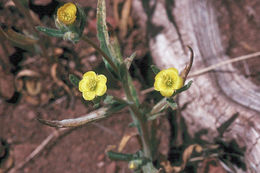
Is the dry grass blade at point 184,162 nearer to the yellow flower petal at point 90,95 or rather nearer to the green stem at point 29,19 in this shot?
the yellow flower petal at point 90,95

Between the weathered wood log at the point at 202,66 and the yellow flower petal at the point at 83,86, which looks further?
the weathered wood log at the point at 202,66

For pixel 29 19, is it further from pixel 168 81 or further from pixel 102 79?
pixel 168 81

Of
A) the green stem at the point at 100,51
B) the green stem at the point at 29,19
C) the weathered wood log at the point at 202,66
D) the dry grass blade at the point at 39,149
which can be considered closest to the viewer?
the green stem at the point at 100,51

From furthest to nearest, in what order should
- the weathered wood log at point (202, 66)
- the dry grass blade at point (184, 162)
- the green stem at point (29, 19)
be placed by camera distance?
1. the green stem at point (29, 19)
2. the dry grass blade at point (184, 162)
3. the weathered wood log at point (202, 66)

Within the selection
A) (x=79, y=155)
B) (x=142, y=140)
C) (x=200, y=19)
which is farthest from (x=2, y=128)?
(x=200, y=19)

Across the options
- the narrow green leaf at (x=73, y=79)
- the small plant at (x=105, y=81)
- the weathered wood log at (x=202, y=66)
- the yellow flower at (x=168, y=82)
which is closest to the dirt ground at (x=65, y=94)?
the weathered wood log at (x=202, y=66)
